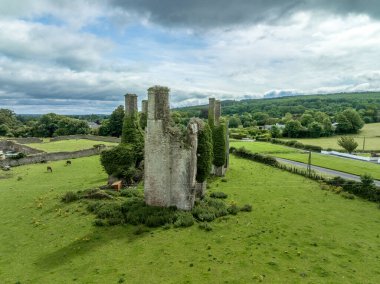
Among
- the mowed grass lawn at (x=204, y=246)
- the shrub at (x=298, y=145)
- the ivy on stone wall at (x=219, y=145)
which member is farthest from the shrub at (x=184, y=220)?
the shrub at (x=298, y=145)

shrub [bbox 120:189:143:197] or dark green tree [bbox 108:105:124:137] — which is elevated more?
dark green tree [bbox 108:105:124:137]

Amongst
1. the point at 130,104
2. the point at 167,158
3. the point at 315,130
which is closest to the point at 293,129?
the point at 315,130

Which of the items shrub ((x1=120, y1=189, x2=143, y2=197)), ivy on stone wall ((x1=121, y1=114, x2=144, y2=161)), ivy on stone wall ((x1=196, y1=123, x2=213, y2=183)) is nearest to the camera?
ivy on stone wall ((x1=196, y1=123, x2=213, y2=183))

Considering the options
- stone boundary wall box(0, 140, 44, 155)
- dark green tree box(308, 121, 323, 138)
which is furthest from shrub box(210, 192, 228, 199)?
dark green tree box(308, 121, 323, 138)

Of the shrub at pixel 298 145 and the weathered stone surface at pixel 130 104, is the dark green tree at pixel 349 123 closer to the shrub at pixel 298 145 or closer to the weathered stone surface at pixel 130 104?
the shrub at pixel 298 145

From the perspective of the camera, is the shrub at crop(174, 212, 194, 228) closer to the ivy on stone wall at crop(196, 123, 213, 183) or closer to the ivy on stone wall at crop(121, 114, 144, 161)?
the ivy on stone wall at crop(196, 123, 213, 183)
